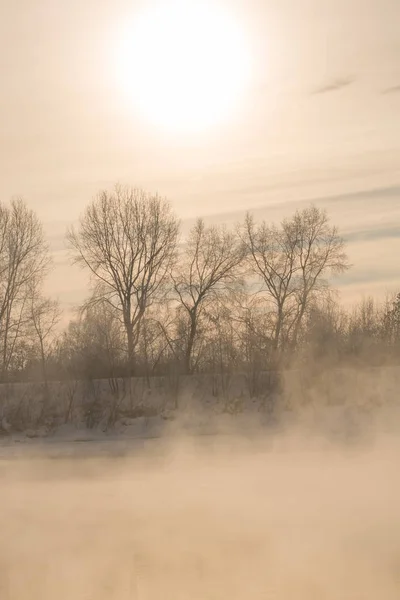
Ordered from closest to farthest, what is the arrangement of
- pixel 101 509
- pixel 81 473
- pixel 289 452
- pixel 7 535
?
pixel 7 535
pixel 101 509
pixel 81 473
pixel 289 452

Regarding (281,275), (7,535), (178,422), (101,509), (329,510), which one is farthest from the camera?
(281,275)

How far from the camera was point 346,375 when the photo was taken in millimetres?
26656

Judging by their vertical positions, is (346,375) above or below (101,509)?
above

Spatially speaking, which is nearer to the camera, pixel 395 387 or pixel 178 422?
pixel 178 422

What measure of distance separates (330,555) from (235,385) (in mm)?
17803

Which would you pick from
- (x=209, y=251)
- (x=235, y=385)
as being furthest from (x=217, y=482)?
(x=209, y=251)

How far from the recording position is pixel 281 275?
36000mm

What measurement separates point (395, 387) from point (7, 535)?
740 inches

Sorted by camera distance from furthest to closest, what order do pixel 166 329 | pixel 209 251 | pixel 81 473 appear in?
pixel 209 251
pixel 166 329
pixel 81 473

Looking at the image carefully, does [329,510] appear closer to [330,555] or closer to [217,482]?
[330,555]

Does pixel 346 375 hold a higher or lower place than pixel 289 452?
higher

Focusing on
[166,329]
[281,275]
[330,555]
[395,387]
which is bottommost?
[330,555]

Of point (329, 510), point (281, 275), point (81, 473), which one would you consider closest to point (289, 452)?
point (81, 473)

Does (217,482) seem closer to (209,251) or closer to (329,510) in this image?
(329,510)
